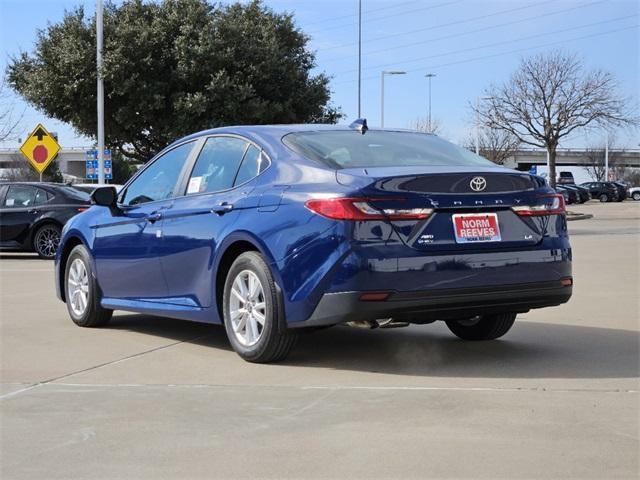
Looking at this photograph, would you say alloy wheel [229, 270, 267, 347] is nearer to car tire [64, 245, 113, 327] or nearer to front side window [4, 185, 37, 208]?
car tire [64, 245, 113, 327]

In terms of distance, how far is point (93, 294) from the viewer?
8680 millimetres

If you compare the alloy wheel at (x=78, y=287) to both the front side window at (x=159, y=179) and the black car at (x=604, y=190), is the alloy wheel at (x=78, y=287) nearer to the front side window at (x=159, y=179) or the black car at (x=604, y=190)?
the front side window at (x=159, y=179)

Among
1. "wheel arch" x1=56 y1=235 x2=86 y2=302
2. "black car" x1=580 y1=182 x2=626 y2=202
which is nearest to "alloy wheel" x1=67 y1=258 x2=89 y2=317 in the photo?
"wheel arch" x1=56 y1=235 x2=86 y2=302

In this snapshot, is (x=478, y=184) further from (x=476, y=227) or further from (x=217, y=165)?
(x=217, y=165)

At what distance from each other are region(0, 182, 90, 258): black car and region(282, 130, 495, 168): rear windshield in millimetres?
12334

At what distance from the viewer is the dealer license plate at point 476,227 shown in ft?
20.2

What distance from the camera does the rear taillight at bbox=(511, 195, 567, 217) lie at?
6426 mm

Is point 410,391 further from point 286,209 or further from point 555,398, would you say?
point 286,209

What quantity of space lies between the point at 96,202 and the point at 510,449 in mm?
4937

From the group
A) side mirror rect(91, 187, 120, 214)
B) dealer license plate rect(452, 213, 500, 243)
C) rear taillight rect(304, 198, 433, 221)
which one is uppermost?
side mirror rect(91, 187, 120, 214)

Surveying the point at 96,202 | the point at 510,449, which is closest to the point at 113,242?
the point at 96,202

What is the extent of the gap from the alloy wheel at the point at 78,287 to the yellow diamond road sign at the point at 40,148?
16.8 metres

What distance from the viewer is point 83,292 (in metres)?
8.87

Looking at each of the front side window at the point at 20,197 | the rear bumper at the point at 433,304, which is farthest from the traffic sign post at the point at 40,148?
the rear bumper at the point at 433,304
